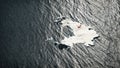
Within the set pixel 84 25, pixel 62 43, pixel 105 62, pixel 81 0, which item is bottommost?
pixel 105 62

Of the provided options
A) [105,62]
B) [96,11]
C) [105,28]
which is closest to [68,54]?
[105,62]

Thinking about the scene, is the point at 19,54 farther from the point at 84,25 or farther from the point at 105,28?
the point at 105,28

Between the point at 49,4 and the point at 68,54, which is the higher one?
the point at 49,4

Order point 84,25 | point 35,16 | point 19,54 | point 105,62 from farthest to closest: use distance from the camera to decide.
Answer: point 35,16 → point 84,25 → point 19,54 → point 105,62
